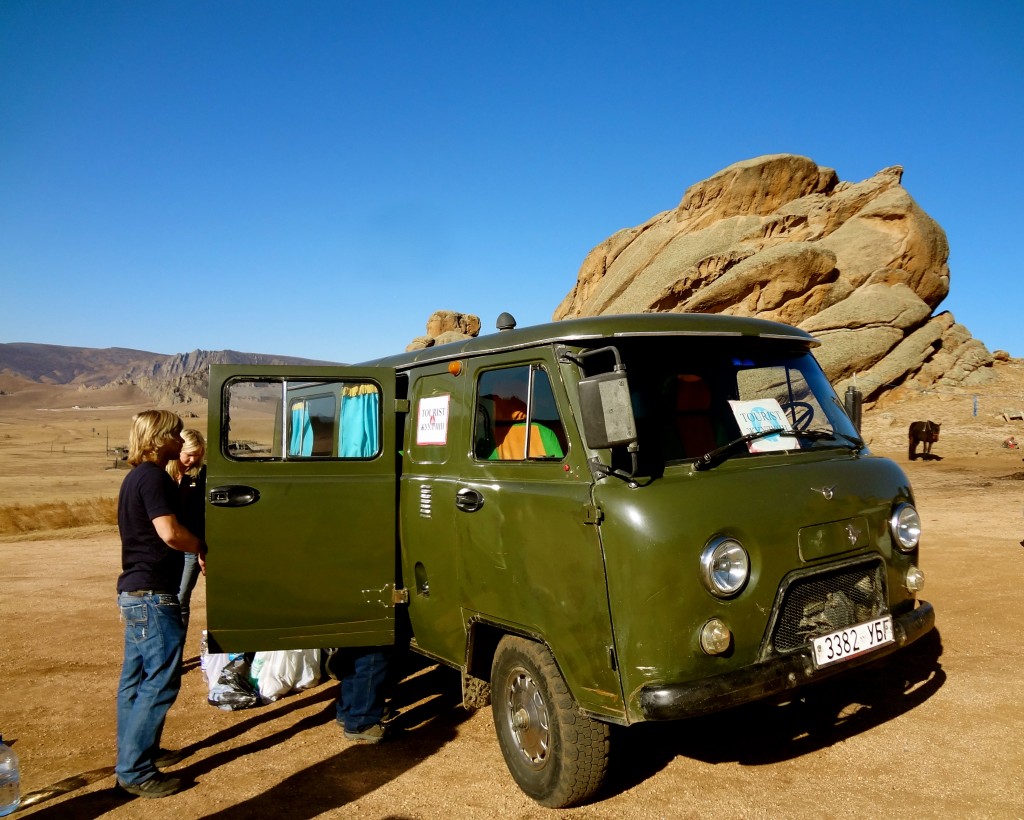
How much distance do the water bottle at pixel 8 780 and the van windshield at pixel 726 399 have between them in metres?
3.27

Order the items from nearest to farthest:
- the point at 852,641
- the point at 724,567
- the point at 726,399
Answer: the point at 724,567 < the point at 852,641 < the point at 726,399

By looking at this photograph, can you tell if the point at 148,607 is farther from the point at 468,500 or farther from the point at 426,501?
the point at 468,500

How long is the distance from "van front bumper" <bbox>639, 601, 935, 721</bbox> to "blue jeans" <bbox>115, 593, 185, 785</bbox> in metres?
2.65

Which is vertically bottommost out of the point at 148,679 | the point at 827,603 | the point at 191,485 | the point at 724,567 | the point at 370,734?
the point at 370,734

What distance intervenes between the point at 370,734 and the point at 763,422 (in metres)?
3.10

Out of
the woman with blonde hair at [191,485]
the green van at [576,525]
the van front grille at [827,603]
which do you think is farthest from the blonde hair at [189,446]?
the van front grille at [827,603]

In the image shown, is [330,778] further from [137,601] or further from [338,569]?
[137,601]

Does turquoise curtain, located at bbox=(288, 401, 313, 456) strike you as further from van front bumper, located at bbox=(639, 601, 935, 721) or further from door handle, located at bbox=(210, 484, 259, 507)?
van front bumper, located at bbox=(639, 601, 935, 721)

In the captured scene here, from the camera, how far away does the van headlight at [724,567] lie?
355cm

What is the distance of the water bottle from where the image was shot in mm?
3674

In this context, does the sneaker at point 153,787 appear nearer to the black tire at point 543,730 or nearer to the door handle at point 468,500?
the black tire at point 543,730

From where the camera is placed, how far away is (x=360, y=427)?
208 inches

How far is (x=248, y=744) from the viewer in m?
5.14

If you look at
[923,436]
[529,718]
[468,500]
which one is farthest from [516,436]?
[923,436]
